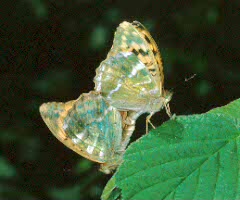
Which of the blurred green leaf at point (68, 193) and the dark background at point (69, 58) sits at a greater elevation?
the dark background at point (69, 58)

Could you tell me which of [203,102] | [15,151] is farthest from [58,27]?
[203,102]

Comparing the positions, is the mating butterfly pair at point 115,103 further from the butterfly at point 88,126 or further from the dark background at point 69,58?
the dark background at point 69,58

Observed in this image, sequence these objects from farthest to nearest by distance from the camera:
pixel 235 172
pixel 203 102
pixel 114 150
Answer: pixel 203 102 → pixel 114 150 → pixel 235 172

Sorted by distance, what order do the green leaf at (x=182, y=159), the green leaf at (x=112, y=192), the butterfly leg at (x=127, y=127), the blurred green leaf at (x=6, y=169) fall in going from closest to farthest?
A: the green leaf at (x=182, y=159) < the green leaf at (x=112, y=192) < the butterfly leg at (x=127, y=127) < the blurred green leaf at (x=6, y=169)

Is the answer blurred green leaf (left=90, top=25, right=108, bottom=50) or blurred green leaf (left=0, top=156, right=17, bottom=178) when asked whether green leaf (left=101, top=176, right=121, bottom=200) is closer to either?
blurred green leaf (left=0, top=156, right=17, bottom=178)

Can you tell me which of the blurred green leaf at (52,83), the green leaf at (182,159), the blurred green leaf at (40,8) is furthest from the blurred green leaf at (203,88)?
the green leaf at (182,159)

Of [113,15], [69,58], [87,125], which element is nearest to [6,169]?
[69,58]

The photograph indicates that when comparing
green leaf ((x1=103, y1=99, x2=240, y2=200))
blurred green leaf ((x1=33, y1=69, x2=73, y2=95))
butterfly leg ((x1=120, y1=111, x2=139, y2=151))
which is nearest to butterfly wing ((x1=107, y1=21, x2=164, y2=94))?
butterfly leg ((x1=120, y1=111, x2=139, y2=151))

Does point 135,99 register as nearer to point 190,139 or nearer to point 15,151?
point 190,139
